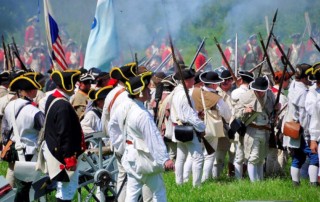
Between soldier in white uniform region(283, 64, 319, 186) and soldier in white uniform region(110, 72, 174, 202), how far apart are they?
145 inches

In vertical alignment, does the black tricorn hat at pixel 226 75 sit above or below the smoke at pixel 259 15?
below

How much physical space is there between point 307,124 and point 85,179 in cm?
349

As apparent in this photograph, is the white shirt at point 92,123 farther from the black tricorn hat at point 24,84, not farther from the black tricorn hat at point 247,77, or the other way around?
the black tricorn hat at point 247,77

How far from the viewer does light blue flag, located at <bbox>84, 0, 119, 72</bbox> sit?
60.8 feet

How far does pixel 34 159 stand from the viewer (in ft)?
39.8

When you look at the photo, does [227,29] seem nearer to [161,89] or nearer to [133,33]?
[133,33]

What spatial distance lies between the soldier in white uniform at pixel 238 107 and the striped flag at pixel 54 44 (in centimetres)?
355

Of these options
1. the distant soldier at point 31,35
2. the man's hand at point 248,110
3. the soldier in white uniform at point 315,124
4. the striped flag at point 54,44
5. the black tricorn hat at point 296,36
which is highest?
the distant soldier at point 31,35

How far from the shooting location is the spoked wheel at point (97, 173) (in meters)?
12.1

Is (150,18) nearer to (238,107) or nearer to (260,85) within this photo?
(238,107)

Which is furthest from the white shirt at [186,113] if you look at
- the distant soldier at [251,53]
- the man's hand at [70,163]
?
the distant soldier at [251,53]

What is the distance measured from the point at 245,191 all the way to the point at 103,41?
248 inches

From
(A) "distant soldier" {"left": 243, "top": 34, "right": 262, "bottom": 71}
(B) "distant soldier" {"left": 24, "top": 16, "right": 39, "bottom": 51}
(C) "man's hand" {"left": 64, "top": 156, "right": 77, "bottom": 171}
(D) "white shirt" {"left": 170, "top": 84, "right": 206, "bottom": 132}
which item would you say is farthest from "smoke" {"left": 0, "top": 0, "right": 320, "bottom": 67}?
(C) "man's hand" {"left": 64, "top": 156, "right": 77, "bottom": 171}

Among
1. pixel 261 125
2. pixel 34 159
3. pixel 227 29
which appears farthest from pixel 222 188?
pixel 227 29
